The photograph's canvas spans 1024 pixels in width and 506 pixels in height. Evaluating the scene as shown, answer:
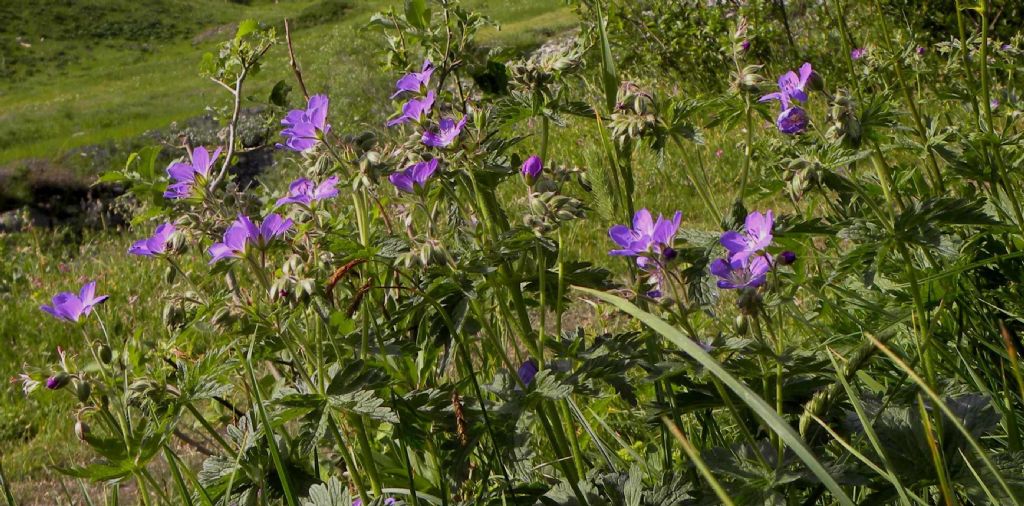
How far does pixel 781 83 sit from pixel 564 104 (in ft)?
1.17

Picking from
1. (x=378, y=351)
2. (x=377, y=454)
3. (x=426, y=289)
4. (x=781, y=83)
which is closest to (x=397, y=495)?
(x=377, y=454)

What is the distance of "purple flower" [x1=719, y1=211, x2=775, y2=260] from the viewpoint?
3.50 feet

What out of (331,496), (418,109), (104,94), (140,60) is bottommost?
(104,94)

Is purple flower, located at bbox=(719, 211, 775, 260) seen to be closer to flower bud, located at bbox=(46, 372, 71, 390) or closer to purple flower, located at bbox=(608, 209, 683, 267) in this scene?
purple flower, located at bbox=(608, 209, 683, 267)

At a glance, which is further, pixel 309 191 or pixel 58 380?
pixel 309 191

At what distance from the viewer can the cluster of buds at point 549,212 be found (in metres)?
1.19

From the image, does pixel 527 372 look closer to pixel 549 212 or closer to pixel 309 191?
pixel 549 212

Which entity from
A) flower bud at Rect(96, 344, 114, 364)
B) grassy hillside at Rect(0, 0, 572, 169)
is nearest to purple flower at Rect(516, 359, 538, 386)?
flower bud at Rect(96, 344, 114, 364)

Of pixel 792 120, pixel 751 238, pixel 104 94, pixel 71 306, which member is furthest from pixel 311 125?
pixel 104 94

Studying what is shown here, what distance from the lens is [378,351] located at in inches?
53.8

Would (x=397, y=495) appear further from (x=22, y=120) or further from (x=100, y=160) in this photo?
(x=22, y=120)

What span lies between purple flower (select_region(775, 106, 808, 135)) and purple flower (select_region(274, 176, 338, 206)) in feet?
2.35

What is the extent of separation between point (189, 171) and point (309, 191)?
0.74 feet

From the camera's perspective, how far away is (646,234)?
1.13 m
